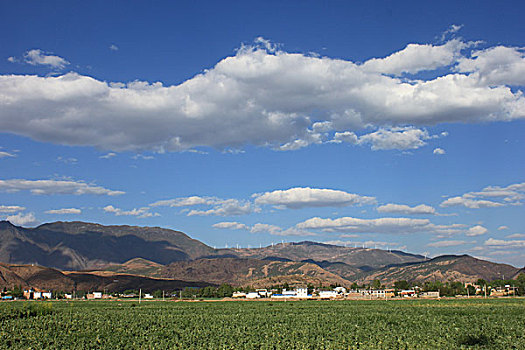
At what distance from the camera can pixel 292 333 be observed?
38438 mm

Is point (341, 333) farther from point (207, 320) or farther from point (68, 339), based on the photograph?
point (68, 339)

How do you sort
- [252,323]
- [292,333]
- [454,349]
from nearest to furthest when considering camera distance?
1. [454,349]
2. [292,333]
3. [252,323]

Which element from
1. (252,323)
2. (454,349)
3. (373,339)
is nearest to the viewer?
(454,349)

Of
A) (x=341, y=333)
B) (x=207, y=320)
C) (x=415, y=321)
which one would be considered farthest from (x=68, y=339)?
(x=415, y=321)

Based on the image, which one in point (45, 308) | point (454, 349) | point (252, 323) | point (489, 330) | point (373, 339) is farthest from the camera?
point (45, 308)

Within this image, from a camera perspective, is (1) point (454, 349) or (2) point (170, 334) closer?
(1) point (454, 349)

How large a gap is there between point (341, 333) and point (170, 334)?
45.6 ft

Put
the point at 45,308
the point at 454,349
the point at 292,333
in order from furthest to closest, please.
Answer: the point at 45,308, the point at 292,333, the point at 454,349

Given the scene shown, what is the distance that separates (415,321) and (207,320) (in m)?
21.8

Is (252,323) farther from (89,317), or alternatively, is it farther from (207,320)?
(89,317)

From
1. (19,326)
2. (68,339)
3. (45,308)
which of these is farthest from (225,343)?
(45,308)

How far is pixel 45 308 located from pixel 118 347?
Answer: 2344 cm

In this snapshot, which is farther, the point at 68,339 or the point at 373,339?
the point at 68,339

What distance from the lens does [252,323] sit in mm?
49125
